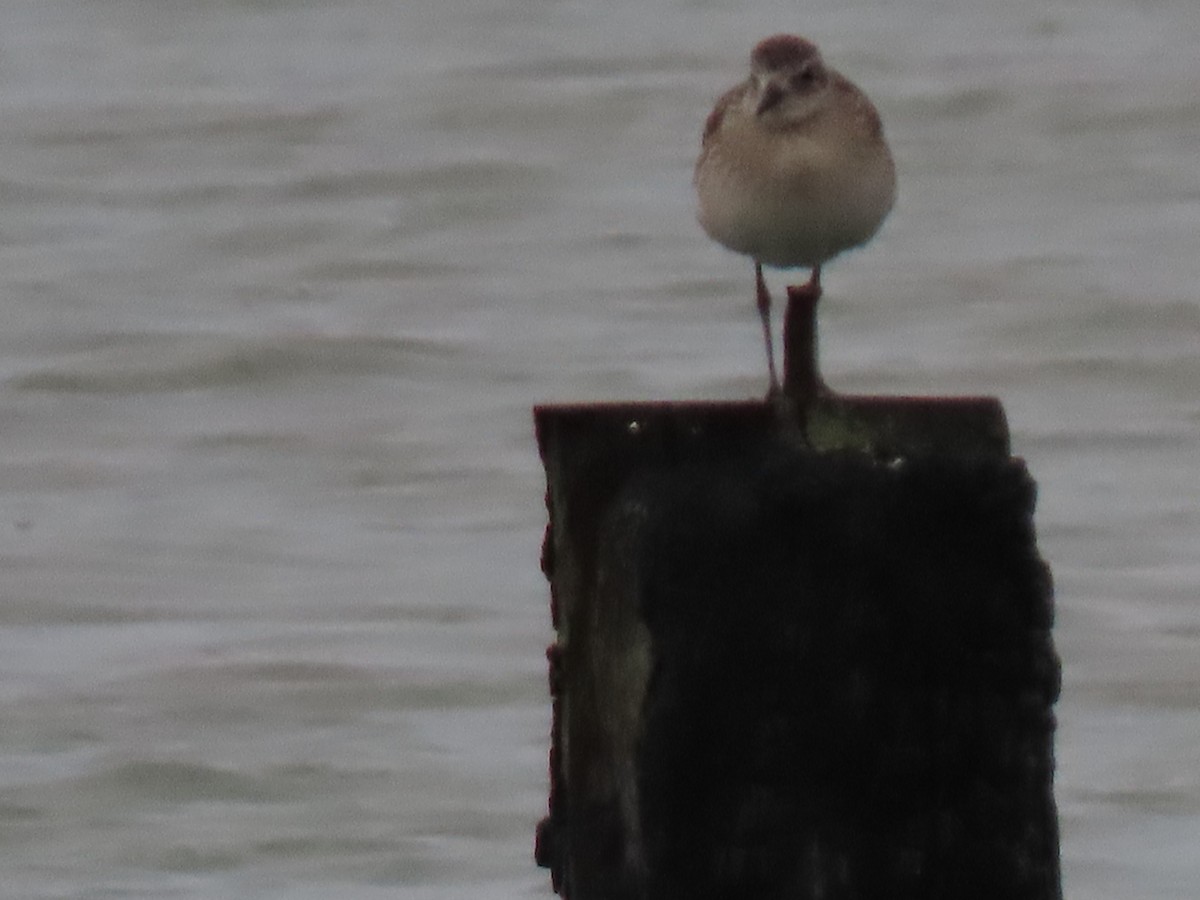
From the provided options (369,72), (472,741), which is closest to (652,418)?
(472,741)

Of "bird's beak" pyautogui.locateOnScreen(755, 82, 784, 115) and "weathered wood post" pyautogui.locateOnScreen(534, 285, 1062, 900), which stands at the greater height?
"bird's beak" pyautogui.locateOnScreen(755, 82, 784, 115)

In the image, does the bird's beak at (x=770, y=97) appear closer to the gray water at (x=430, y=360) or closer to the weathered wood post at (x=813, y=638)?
the weathered wood post at (x=813, y=638)

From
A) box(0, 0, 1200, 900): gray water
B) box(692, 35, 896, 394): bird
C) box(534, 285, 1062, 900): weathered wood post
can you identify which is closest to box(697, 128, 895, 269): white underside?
box(692, 35, 896, 394): bird

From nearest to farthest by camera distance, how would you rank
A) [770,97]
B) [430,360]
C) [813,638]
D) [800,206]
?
[813,638], [800,206], [770,97], [430,360]

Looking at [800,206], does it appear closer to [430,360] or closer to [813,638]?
[813,638]

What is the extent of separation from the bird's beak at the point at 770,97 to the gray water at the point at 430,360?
4.35 metres

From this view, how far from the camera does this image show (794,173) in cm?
777

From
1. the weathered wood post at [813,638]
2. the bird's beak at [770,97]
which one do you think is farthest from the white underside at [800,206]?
the weathered wood post at [813,638]

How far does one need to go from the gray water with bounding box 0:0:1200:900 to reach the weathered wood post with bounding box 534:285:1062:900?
534 cm

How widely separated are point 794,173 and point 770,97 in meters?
0.31

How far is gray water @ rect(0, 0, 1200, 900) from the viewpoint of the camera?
13.5 m

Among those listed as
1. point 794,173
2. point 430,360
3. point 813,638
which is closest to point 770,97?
point 794,173

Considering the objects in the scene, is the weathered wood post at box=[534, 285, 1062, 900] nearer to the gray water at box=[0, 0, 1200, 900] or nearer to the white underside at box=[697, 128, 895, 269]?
the white underside at box=[697, 128, 895, 269]

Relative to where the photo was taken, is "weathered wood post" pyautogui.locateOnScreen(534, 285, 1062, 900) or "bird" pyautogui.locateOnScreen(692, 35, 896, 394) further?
"bird" pyautogui.locateOnScreen(692, 35, 896, 394)
